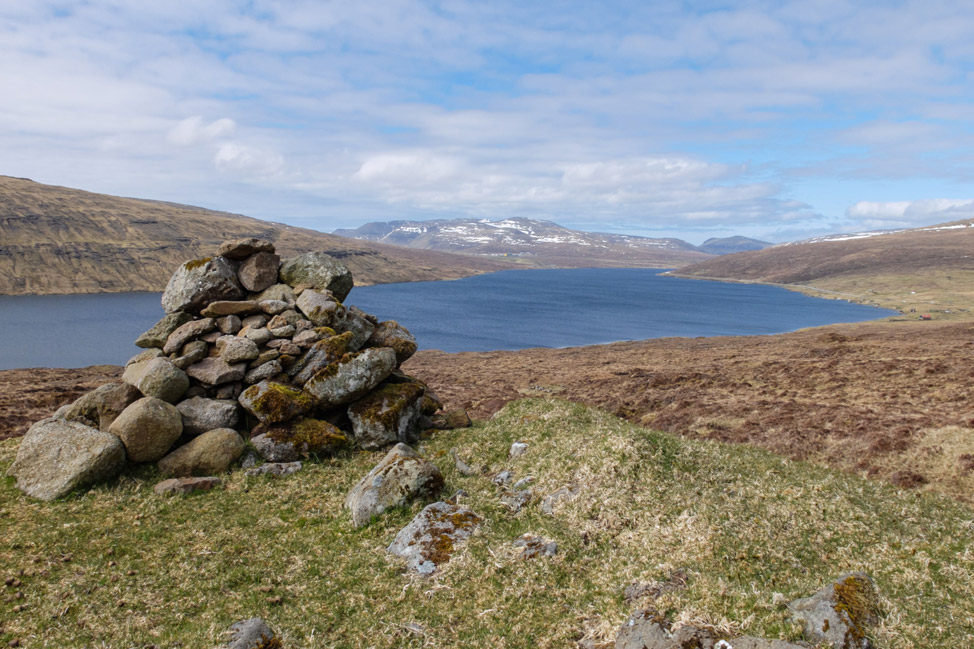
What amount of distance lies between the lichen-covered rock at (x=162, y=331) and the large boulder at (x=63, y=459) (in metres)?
5.72

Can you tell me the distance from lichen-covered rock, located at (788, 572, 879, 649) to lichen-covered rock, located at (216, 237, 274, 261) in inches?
911

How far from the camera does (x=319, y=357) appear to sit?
822 inches

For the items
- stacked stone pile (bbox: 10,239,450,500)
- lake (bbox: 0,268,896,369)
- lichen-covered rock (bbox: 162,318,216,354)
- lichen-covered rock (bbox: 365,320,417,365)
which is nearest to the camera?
stacked stone pile (bbox: 10,239,450,500)

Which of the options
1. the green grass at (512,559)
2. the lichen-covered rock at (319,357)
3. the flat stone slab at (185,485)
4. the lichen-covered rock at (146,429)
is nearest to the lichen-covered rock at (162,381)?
the lichen-covered rock at (146,429)

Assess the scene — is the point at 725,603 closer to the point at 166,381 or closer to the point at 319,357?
the point at 319,357

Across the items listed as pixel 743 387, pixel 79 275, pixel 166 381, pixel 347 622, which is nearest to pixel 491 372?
pixel 743 387

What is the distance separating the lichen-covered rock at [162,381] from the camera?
18266 mm

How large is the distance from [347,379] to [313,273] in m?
7.07

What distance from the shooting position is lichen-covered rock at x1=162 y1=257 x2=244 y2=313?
73.5ft

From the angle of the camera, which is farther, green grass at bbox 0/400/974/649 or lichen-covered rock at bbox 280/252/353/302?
lichen-covered rock at bbox 280/252/353/302

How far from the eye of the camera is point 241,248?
79.0ft

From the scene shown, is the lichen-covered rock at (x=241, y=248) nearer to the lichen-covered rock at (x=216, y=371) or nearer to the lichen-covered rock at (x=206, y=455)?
the lichen-covered rock at (x=216, y=371)

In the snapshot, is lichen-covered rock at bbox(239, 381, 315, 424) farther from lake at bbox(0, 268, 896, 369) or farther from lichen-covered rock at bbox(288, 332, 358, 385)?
lake at bbox(0, 268, 896, 369)

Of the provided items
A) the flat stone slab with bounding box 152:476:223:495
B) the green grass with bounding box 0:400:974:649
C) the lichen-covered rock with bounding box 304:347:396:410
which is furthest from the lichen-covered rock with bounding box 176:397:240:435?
the lichen-covered rock with bounding box 304:347:396:410
